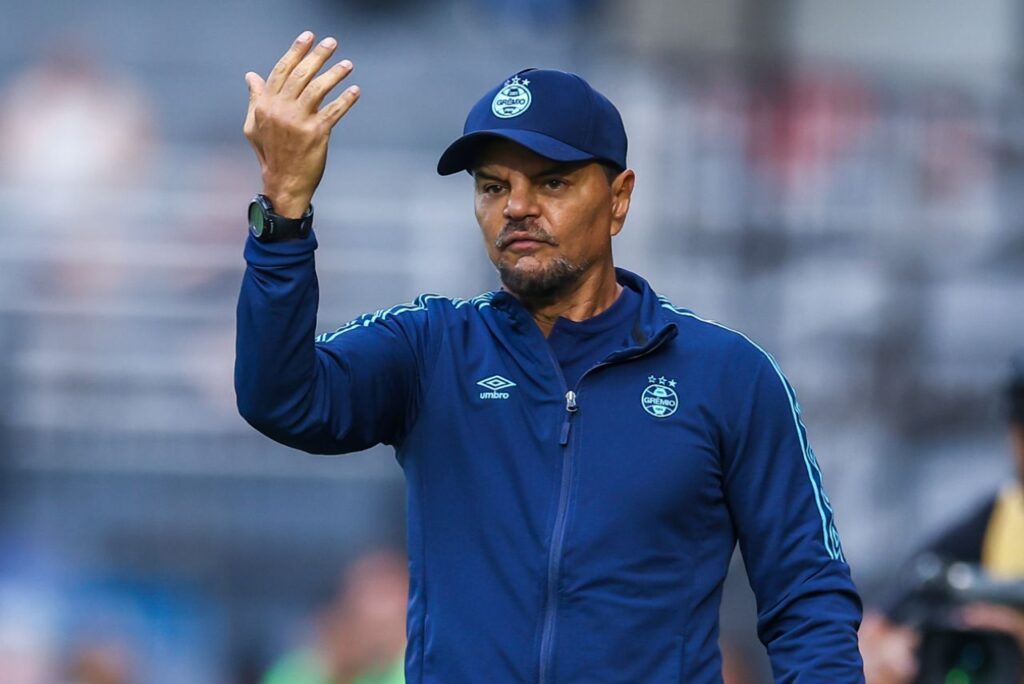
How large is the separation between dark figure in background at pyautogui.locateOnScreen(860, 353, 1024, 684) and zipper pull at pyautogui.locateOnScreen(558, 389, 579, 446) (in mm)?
2062

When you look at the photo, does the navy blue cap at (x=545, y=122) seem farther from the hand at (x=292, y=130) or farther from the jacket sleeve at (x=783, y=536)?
the jacket sleeve at (x=783, y=536)

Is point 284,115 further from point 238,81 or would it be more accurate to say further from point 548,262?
point 238,81

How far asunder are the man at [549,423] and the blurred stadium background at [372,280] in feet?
16.1

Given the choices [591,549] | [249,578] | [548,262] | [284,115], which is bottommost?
[249,578]

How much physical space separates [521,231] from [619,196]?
264 mm

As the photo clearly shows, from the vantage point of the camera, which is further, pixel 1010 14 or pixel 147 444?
pixel 1010 14

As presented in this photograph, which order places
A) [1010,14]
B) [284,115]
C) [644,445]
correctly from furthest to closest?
[1010,14]
[644,445]
[284,115]

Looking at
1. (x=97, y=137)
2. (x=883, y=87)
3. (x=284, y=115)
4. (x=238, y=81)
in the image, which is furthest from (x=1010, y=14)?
(x=284, y=115)

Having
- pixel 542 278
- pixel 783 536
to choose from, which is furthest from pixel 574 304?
pixel 783 536

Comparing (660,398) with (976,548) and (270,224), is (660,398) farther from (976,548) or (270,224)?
(976,548)

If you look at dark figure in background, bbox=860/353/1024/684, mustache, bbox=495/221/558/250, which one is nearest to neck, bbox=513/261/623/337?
mustache, bbox=495/221/558/250

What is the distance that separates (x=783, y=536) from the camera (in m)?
2.87

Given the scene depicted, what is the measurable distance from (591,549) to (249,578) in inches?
214

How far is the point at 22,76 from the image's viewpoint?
841cm
